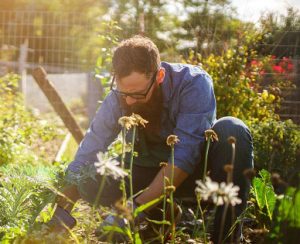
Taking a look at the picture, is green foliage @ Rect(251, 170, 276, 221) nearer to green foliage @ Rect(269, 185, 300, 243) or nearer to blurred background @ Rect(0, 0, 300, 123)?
green foliage @ Rect(269, 185, 300, 243)

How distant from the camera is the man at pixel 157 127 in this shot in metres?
2.51

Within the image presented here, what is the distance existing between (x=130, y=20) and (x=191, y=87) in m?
3.74

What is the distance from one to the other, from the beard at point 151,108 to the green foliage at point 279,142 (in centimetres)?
169

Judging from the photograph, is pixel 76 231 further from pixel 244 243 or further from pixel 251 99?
pixel 251 99

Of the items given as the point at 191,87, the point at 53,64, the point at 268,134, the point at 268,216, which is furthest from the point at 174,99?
the point at 53,64

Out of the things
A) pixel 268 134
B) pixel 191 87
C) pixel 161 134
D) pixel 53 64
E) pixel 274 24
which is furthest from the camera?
pixel 53 64

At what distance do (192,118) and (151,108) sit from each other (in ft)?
1.25

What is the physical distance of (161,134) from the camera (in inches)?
120

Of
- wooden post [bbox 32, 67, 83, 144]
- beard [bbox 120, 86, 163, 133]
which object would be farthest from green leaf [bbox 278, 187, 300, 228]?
wooden post [bbox 32, 67, 83, 144]

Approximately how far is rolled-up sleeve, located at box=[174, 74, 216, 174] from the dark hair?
235 mm

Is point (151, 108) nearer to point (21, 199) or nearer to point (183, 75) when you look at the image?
point (183, 75)

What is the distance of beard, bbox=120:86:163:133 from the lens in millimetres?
2893

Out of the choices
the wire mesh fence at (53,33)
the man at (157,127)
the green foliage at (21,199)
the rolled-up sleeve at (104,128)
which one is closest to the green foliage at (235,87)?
the man at (157,127)

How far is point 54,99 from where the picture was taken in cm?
581
